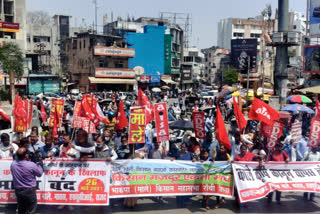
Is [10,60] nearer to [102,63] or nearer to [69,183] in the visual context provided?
[102,63]

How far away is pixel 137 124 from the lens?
796cm

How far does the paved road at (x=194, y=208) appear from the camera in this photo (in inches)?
286

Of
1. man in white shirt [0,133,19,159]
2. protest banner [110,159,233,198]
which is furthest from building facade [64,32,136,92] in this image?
protest banner [110,159,233,198]

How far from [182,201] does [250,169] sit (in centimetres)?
164

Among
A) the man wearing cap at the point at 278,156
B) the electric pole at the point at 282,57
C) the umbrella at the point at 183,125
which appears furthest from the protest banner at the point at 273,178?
the electric pole at the point at 282,57

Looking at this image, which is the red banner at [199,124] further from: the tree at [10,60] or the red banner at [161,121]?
the tree at [10,60]

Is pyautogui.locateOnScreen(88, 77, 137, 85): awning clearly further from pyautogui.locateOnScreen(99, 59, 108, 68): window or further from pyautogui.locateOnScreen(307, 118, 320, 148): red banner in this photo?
pyautogui.locateOnScreen(307, 118, 320, 148): red banner

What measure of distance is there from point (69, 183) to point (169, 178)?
208 centimetres

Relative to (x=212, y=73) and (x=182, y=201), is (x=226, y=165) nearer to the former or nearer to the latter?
(x=182, y=201)

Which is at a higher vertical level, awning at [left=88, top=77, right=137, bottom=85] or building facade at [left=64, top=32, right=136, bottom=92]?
building facade at [left=64, top=32, right=136, bottom=92]

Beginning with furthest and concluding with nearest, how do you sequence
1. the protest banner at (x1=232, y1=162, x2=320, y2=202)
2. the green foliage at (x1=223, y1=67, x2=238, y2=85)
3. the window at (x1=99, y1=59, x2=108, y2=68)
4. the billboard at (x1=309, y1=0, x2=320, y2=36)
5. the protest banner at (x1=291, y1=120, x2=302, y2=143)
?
the green foliage at (x1=223, y1=67, x2=238, y2=85) → the window at (x1=99, y1=59, x2=108, y2=68) → the billboard at (x1=309, y1=0, x2=320, y2=36) → the protest banner at (x1=291, y1=120, x2=302, y2=143) → the protest banner at (x1=232, y1=162, x2=320, y2=202)

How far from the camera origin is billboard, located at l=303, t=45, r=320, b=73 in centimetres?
3209

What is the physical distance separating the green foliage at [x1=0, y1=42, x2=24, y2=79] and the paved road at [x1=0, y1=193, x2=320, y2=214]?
1040 inches

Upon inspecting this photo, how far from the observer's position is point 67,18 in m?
61.2
